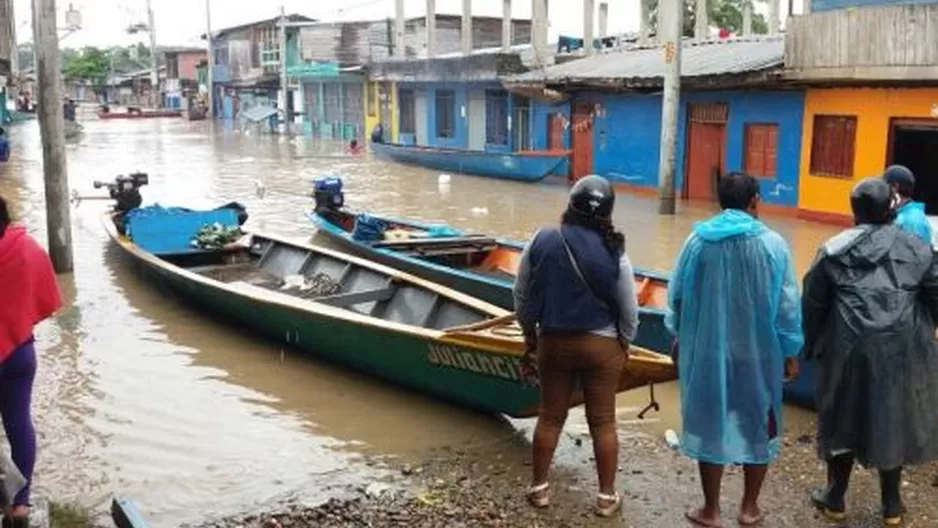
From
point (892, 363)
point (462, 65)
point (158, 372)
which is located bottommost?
point (158, 372)

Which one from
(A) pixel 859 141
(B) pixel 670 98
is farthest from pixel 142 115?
(A) pixel 859 141

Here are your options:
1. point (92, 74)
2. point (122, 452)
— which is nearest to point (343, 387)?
point (122, 452)

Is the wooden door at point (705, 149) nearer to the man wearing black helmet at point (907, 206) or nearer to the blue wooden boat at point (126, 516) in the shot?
the man wearing black helmet at point (907, 206)

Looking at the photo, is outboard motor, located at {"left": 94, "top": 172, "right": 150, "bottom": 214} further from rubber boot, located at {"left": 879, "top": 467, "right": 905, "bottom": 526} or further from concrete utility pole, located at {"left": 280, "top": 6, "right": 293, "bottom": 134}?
concrete utility pole, located at {"left": 280, "top": 6, "right": 293, "bottom": 134}

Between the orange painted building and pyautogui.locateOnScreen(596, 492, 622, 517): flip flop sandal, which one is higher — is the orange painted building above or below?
above

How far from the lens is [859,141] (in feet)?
51.9

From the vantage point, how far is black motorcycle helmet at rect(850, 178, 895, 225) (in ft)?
14.0

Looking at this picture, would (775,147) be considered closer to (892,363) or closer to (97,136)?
(892,363)

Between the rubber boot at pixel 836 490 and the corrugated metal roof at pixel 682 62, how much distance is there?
12570 millimetres

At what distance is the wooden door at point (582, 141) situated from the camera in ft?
77.0

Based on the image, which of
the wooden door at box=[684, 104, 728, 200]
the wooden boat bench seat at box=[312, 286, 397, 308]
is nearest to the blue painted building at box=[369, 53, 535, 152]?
the wooden door at box=[684, 104, 728, 200]

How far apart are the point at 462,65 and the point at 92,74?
6737cm

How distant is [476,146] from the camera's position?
30.0 metres

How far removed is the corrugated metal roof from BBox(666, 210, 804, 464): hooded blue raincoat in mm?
12818
